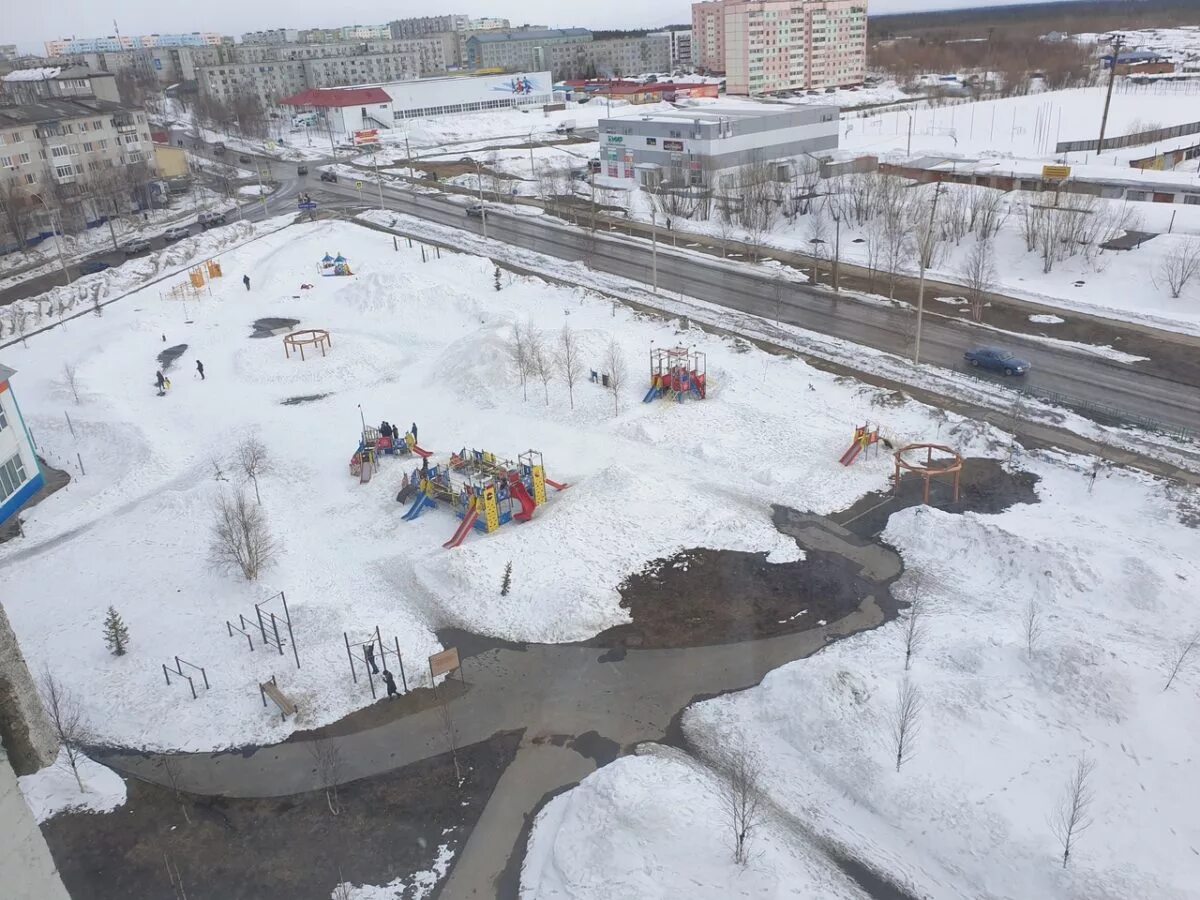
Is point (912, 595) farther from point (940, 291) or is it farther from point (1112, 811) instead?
point (940, 291)

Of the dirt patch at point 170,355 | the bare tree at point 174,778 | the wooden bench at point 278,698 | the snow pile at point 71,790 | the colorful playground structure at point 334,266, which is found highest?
the colorful playground structure at point 334,266

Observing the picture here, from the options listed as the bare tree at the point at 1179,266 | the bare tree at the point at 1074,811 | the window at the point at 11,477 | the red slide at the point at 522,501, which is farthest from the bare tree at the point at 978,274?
the window at the point at 11,477

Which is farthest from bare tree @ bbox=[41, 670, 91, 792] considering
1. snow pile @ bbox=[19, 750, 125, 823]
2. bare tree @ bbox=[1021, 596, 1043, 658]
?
bare tree @ bbox=[1021, 596, 1043, 658]

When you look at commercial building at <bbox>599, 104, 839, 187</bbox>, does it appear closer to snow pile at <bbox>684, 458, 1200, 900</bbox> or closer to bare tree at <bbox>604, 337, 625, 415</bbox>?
bare tree at <bbox>604, 337, 625, 415</bbox>

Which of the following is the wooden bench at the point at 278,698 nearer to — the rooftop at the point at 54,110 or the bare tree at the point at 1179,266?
the bare tree at the point at 1179,266

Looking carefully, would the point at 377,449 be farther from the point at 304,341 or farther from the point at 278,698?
the point at 304,341

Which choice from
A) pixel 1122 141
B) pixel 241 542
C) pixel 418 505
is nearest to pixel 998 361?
pixel 418 505

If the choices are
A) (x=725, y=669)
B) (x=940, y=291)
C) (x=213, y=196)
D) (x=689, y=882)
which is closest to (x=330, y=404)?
(x=725, y=669)
